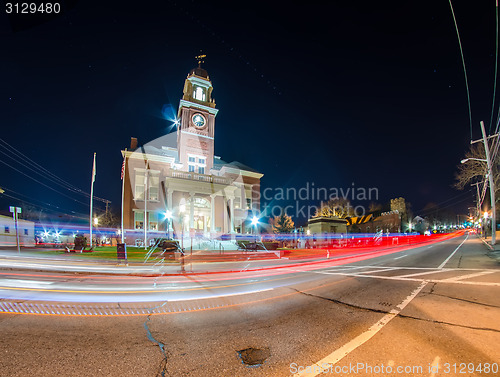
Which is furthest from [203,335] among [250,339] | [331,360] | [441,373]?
[441,373]

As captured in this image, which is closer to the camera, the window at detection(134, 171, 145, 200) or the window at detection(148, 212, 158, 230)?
the window at detection(148, 212, 158, 230)

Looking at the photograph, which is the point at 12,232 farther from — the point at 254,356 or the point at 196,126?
the point at 254,356

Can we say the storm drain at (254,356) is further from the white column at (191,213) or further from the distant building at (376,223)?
the distant building at (376,223)

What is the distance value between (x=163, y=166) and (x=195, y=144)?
6999mm

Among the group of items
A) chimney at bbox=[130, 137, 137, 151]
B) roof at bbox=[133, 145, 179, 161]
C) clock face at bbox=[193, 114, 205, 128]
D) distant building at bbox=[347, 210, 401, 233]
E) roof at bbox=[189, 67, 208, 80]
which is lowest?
distant building at bbox=[347, 210, 401, 233]

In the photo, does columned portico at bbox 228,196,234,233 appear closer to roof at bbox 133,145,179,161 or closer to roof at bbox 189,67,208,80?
roof at bbox 133,145,179,161

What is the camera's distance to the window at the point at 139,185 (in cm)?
3644

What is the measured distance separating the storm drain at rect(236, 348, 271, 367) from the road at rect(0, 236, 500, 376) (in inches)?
0.6

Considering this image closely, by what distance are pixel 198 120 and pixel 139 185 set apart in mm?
15331

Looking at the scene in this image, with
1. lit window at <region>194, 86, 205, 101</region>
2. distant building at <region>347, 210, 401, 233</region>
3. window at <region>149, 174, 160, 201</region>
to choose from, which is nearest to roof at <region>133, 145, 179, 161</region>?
window at <region>149, 174, 160, 201</region>

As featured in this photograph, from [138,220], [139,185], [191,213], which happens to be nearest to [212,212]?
[191,213]

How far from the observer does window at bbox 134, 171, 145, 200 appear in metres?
36.4

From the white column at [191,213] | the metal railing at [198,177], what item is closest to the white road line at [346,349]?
the white column at [191,213]

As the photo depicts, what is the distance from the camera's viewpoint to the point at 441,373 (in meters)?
2.94
